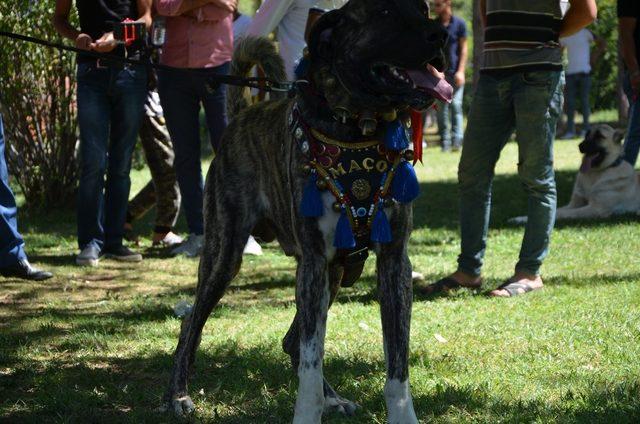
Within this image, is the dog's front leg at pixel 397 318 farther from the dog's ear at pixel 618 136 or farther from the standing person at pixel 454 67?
the standing person at pixel 454 67

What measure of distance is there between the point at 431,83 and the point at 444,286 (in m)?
3.45

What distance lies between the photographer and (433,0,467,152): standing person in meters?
14.7

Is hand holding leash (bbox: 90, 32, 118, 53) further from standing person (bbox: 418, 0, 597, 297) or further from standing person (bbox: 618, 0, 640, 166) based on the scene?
standing person (bbox: 618, 0, 640, 166)

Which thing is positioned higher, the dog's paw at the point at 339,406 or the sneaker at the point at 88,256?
the dog's paw at the point at 339,406

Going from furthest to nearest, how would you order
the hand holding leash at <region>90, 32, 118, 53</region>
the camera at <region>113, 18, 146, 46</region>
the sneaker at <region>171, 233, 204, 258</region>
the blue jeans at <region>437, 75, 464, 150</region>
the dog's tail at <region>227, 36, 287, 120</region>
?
the blue jeans at <region>437, 75, 464, 150</region> < the sneaker at <region>171, 233, 204, 258</region> < the camera at <region>113, 18, 146, 46</region> < the hand holding leash at <region>90, 32, 118, 53</region> < the dog's tail at <region>227, 36, 287, 120</region>

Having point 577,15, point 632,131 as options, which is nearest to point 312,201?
point 577,15

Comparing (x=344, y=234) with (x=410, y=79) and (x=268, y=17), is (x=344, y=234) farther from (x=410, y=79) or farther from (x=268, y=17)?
→ (x=268, y=17)

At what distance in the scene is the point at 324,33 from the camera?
3881mm

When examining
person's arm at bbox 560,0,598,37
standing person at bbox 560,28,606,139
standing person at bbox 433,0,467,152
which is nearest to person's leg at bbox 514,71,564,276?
person's arm at bbox 560,0,598,37

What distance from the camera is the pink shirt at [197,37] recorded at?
7.84 meters

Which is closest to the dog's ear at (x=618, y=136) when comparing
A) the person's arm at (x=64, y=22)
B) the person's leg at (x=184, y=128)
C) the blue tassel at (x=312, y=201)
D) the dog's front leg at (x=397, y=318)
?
the person's leg at (x=184, y=128)

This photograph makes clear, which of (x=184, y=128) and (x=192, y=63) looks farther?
(x=184, y=128)

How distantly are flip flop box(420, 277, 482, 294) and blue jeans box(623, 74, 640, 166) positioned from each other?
4553mm

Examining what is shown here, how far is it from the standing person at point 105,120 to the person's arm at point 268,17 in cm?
114
